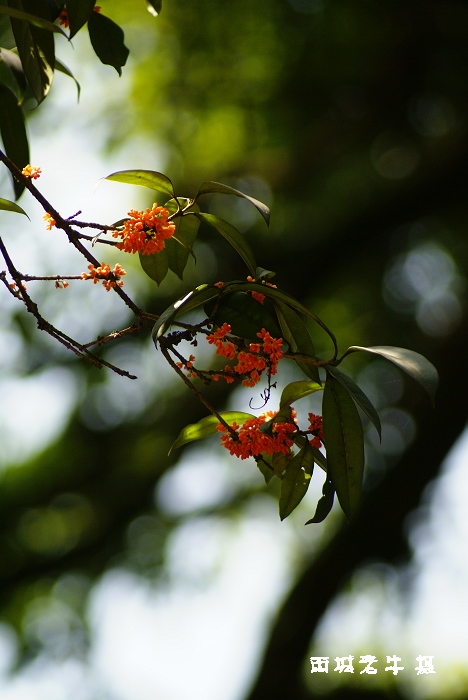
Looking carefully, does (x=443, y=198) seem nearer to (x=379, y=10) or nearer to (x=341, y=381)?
(x=379, y=10)

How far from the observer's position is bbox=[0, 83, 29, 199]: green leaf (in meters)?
0.88

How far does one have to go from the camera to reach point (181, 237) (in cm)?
87

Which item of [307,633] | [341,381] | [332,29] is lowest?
[341,381]

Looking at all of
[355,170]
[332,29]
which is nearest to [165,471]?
[355,170]

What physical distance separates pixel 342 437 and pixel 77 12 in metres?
0.60

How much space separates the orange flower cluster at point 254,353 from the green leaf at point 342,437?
0.24 ft

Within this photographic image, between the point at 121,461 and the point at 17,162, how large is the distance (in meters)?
2.51

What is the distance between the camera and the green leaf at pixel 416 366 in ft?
2.15

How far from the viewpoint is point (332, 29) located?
308cm

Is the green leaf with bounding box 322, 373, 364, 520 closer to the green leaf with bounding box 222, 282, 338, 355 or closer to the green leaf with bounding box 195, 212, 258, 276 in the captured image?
the green leaf with bounding box 222, 282, 338, 355

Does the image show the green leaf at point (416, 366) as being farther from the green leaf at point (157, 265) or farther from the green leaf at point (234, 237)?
the green leaf at point (157, 265)

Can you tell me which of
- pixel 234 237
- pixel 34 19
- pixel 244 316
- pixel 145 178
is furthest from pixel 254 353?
pixel 34 19

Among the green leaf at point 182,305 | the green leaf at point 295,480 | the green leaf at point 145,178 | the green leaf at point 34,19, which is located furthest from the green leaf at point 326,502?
the green leaf at point 34,19

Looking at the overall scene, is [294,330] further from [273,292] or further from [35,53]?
[35,53]
